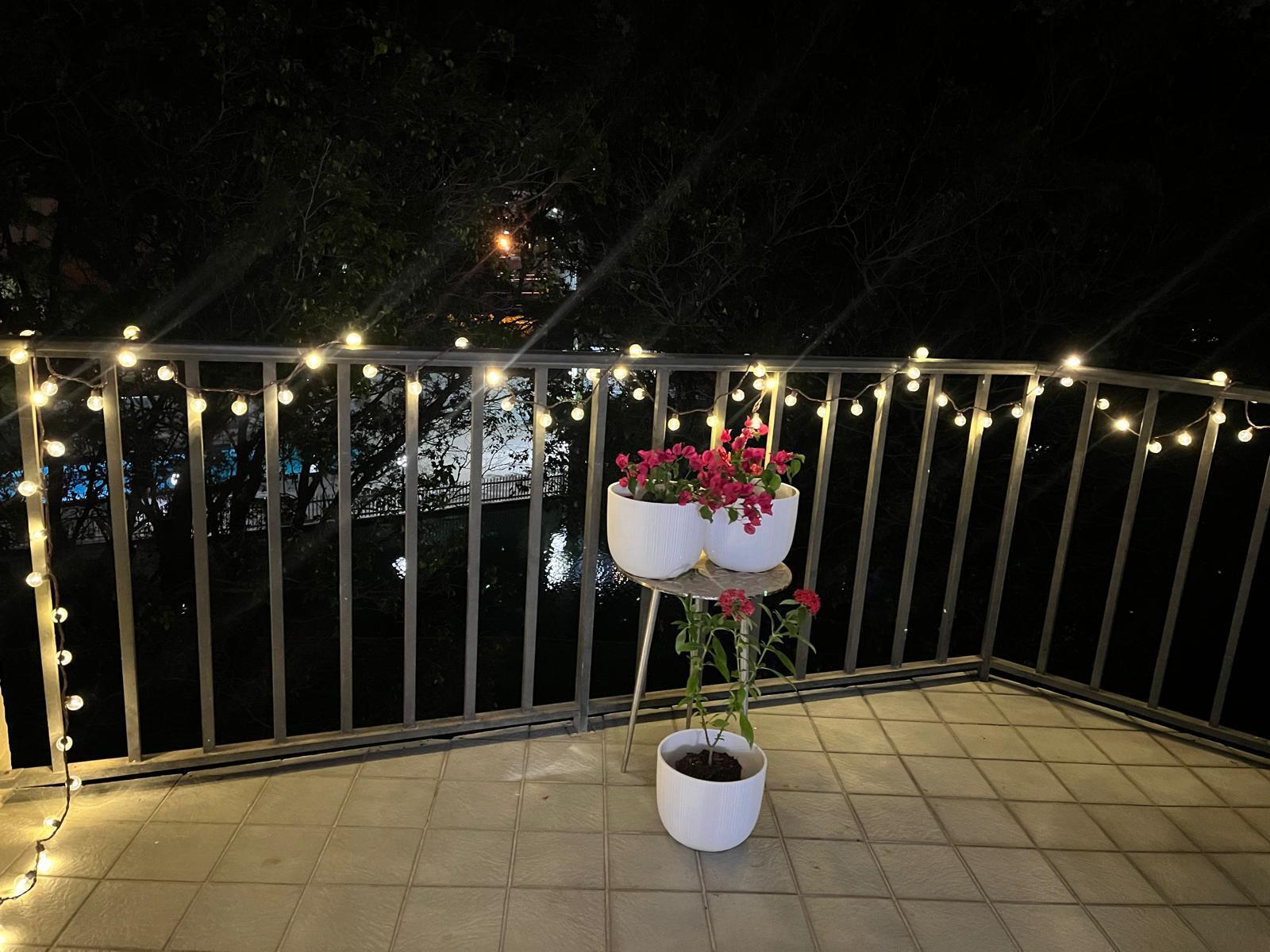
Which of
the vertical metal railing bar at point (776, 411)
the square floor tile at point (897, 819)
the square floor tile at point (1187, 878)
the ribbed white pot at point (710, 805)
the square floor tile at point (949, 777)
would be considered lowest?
the square floor tile at point (949, 777)

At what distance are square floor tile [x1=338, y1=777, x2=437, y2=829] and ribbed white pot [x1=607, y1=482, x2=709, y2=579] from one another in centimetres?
80

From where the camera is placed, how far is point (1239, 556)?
6.99 metres

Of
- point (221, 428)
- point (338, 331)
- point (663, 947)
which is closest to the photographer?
point (663, 947)

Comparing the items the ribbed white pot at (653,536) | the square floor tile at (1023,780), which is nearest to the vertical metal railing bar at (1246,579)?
the square floor tile at (1023,780)

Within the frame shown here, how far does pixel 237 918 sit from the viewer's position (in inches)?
75.3

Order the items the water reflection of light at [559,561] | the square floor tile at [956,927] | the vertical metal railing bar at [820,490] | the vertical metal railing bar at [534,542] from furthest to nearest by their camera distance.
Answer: the water reflection of light at [559,561]
the vertical metal railing bar at [820,490]
the vertical metal railing bar at [534,542]
the square floor tile at [956,927]

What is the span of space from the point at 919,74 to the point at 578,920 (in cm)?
627

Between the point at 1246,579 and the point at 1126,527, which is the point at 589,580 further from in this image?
the point at 1246,579

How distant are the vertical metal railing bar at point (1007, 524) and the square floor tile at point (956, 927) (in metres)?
1.16

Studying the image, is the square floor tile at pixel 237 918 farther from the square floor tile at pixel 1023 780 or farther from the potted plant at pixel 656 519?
the square floor tile at pixel 1023 780

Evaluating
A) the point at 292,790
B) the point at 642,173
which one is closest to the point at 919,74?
the point at 642,173

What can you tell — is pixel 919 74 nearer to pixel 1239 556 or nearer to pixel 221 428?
pixel 1239 556

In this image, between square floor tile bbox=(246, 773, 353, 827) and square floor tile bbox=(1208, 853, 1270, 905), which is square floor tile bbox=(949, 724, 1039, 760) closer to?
square floor tile bbox=(1208, 853, 1270, 905)

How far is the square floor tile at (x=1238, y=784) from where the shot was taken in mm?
2572
